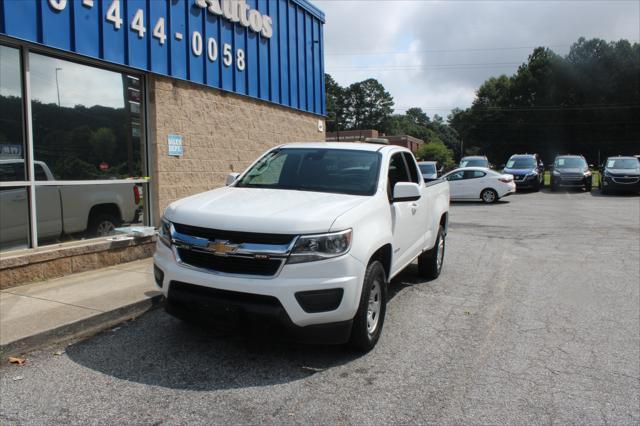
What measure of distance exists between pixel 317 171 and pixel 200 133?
15.8 feet

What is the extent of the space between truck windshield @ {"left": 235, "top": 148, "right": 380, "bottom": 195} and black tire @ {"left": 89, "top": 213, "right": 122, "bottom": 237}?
3236 mm

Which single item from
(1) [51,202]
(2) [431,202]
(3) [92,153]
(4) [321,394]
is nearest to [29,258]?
(1) [51,202]

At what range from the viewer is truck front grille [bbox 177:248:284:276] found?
3969 millimetres

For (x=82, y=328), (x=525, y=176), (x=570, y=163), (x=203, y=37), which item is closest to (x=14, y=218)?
(x=82, y=328)

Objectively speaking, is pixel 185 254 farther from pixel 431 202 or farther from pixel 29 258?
pixel 431 202

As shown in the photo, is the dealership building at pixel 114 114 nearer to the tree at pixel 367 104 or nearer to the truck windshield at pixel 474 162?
the truck windshield at pixel 474 162

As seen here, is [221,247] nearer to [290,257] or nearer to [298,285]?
[290,257]

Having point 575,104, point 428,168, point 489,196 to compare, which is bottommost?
point 489,196

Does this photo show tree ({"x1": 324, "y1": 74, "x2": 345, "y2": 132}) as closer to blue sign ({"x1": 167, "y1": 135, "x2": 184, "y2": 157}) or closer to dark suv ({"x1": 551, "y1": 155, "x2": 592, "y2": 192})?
dark suv ({"x1": 551, "y1": 155, "x2": 592, "y2": 192})

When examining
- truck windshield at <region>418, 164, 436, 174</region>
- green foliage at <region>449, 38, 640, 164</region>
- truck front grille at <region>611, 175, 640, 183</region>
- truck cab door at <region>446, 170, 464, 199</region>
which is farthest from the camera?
green foliage at <region>449, 38, 640, 164</region>

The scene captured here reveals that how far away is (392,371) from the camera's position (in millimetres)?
4234

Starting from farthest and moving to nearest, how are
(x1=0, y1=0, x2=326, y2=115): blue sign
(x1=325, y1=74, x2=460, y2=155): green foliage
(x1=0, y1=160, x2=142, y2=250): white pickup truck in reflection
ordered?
(x1=325, y1=74, x2=460, y2=155): green foliage, (x1=0, y1=0, x2=326, y2=115): blue sign, (x1=0, y1=160, x2=142, y2=250): white pickup truck in reflection

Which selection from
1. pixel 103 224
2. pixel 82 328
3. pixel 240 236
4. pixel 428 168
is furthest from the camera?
pixel 428 168

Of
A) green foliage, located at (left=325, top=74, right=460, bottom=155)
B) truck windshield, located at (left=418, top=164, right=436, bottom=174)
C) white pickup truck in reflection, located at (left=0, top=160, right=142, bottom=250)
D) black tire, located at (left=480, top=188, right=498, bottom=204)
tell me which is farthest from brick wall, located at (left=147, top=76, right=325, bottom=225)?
green foliage, located at (left=325, top=74, right=460, bottom=155)
